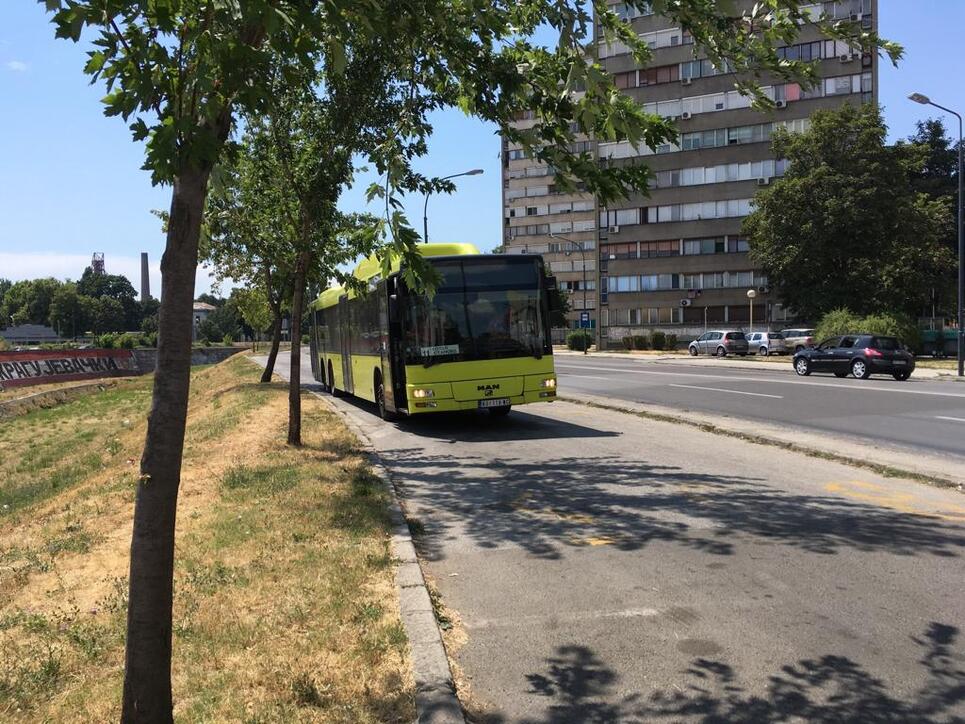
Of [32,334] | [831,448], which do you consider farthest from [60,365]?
[32,334]

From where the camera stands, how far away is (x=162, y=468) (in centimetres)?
312

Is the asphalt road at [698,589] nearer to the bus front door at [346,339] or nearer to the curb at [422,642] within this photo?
the curb at [422,642]

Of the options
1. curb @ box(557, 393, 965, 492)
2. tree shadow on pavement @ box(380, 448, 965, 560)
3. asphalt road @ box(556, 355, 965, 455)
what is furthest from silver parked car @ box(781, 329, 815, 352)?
tree shadow on pavement @ box(380, 448, 965, 560)

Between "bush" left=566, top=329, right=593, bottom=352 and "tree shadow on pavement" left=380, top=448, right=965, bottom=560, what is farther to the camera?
"bush" left=566, top=329, right=593, bottom=352

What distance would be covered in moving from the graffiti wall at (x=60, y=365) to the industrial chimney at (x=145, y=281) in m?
84.5

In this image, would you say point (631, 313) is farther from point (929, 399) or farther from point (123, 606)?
point (123, 606)

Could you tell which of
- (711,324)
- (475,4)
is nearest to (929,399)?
(475,4)

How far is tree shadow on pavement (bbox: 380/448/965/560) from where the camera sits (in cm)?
636

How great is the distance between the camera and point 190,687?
369 cm

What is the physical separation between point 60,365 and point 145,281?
106262 millimetres

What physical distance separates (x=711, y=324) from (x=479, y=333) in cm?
5402

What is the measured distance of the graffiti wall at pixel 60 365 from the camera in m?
38.4

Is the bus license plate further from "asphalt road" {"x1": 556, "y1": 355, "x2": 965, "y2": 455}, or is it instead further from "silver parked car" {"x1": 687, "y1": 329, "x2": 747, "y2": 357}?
"silver parked car" {"x1": 687, "y1": 329, "x2": 747, "y2": 357}

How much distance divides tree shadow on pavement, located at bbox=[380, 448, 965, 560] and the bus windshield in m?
3.56
